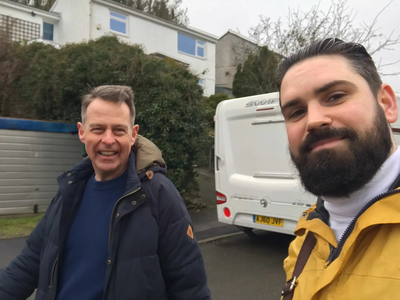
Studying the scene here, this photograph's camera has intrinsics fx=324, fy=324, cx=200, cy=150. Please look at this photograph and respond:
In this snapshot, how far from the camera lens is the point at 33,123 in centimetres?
849

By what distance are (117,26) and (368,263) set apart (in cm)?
2262

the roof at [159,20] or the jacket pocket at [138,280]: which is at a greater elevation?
the roof at [159,20]

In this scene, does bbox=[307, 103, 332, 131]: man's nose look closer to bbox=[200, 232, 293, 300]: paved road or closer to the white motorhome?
bbox=[200, 232, 293, 300]: paved road

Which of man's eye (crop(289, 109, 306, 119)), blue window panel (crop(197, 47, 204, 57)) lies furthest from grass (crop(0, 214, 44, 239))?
blue window panel (crop(197, 47, 204, 57))

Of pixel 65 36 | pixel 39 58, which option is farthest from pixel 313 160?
pixel 65 36

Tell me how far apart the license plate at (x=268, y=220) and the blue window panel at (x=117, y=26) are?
61.7ft

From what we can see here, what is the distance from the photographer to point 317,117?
1.13 metres

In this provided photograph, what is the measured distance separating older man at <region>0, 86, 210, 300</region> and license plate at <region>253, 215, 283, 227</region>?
12.5 ft

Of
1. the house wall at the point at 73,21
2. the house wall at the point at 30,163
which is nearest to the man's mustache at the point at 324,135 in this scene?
the house wall at the point at 30,163

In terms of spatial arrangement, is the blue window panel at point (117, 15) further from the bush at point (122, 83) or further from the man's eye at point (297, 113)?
the man's eye at point (297, 113)

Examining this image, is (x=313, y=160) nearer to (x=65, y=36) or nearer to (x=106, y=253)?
(x=106, y=253)

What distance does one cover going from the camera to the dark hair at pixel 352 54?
1.18m

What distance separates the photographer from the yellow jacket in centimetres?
87

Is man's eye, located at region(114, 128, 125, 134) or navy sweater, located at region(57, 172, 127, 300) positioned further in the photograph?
man's eye, located at region(114, 128, 125, 134)
